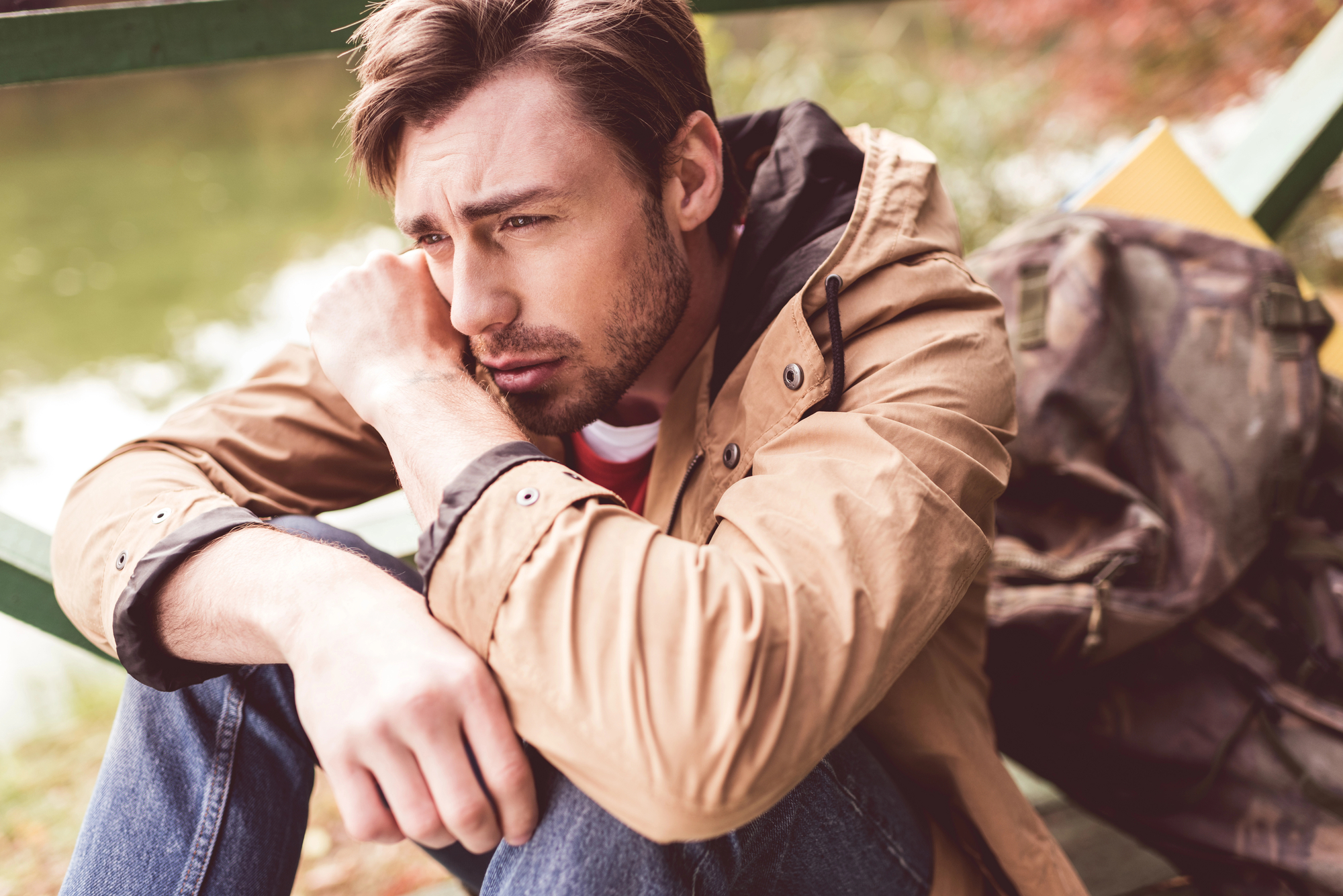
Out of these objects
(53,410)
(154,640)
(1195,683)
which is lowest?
(53,410)

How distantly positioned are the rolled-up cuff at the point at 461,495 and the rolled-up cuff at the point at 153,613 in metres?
0.35

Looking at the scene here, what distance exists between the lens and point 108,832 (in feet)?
3.76

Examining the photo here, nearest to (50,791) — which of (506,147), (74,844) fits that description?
(74,844)

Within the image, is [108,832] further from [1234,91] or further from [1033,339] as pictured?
[1234,91]

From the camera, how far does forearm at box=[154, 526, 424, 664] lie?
3.29 feet

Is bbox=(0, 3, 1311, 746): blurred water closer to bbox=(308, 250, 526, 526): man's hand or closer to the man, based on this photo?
bbox=(308, 250, 526, 526): man's hand

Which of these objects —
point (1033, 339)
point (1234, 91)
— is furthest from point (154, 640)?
point (1234, 91)

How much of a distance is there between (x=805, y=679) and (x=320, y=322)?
0.86 m

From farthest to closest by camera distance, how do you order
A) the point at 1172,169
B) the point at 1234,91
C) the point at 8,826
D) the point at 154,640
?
the point at 1234,91, the point at 8,826, the point at 1172,169, the point at 154,640

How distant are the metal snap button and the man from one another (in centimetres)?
2

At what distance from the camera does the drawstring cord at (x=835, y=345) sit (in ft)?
3.82

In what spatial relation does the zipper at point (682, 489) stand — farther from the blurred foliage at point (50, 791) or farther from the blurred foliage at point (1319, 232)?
the blurred foliage at point (1319, 232)

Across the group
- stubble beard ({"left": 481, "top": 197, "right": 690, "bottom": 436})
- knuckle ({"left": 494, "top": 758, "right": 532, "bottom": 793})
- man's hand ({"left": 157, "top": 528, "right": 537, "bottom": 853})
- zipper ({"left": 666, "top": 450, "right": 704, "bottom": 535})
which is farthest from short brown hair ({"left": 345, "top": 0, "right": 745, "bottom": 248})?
knuckle ({"left": 494, "top": 758, "right": 532, "bottom": 793})

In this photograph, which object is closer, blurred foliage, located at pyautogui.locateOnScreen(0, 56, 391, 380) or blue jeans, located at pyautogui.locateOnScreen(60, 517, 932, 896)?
blue jeans, located at pyautogui.locateOnScreen(60, 517, 932, 896)
